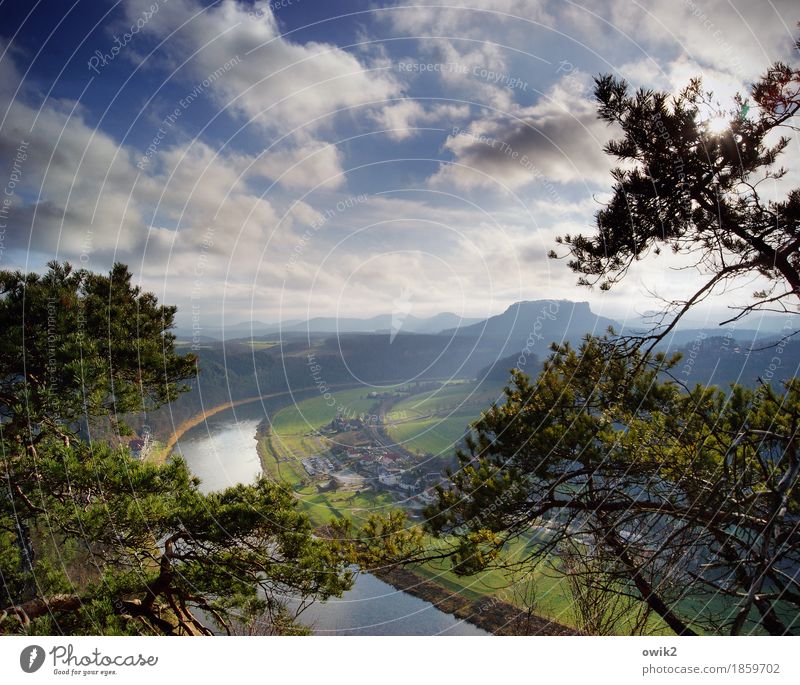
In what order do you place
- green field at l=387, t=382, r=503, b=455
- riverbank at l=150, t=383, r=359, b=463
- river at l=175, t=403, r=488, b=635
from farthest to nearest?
green field at l=387, t=382, r=503, b=455 → river at l=175, t=403, r=488, b=635 → riverbank at l=150, t=383, r=359, b=463

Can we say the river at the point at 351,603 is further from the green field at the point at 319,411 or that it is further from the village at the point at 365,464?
the village at the point at 365,464

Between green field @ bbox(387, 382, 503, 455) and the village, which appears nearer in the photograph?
the village

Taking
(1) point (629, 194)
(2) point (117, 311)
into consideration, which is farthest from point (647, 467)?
(2) point (117, 311)

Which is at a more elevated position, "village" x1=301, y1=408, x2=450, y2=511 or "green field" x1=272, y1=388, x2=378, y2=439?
"green field" x1=272, y1=388, x2=378, y2=439

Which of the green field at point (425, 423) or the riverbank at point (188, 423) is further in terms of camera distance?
the green field at point (425, 423)

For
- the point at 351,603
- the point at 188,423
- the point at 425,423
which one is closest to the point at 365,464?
the point at 351,603

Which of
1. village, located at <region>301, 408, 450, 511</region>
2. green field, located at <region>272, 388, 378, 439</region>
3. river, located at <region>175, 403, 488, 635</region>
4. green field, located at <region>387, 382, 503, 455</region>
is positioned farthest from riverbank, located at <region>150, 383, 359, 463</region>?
green field, located at <region>387, 382, 503, 455</region>

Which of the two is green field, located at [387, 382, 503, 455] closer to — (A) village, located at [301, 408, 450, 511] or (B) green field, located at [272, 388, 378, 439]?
(A) village, located at [301, 408, 450, 511]

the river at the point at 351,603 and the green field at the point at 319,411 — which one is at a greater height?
the green field at the point at 319,411

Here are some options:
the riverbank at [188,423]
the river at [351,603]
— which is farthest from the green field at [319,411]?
the river at [351,603]

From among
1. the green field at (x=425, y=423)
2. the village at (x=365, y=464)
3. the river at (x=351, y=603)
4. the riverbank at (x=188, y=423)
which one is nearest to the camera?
the riverbank at (x=188, y=423)

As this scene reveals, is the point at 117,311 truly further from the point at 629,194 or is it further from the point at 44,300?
the point at 629,194
